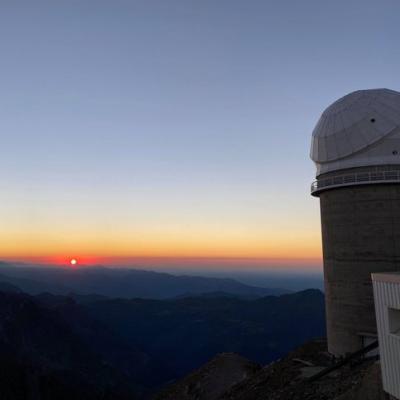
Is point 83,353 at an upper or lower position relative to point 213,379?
lower

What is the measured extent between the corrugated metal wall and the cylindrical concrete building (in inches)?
421

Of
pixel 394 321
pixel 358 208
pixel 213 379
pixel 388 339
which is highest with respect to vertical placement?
pixel 358 208

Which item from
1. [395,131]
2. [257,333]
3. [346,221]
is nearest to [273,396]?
[346,221]

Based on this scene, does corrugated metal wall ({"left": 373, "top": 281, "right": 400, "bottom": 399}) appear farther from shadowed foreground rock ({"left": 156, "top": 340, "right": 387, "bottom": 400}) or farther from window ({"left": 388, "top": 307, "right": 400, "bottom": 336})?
shadowed foreground rock ({"left": 156, "top": 340, "right": 387, "bottom": 400})

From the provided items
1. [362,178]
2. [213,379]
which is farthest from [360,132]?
[213,379]

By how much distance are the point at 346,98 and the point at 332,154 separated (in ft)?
14.1

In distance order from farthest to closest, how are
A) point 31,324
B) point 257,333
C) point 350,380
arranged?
point 257,333 < point 31,324 < point 350,380

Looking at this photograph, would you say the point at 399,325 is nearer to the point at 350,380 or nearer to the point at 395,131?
the point at 350,380

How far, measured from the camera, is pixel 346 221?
1027 inches

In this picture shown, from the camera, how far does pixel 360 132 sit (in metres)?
26.7

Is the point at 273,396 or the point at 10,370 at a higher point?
the point at 273,396

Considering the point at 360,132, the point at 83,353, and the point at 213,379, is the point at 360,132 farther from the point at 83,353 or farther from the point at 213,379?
the point at 83,353

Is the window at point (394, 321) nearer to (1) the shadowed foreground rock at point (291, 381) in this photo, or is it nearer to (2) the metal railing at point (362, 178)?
(1) the shadowed foreground rock at point (291, 381)

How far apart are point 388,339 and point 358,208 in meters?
12.3
